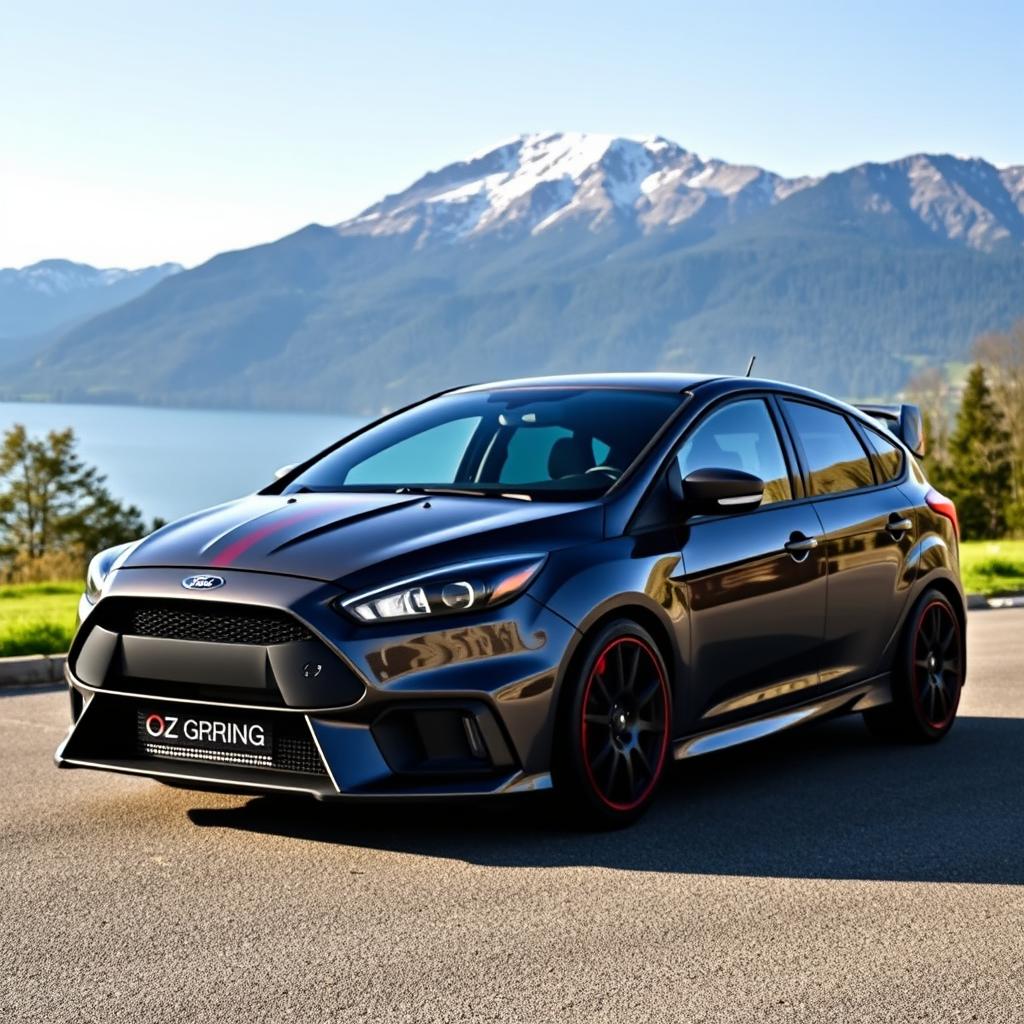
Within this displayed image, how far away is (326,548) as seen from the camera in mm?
5539

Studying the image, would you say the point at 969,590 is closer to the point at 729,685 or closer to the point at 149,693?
the point at 729,685

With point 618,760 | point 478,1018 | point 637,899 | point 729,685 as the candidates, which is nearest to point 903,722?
point 729,685

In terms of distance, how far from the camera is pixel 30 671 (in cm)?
1078

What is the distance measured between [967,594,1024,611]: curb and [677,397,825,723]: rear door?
11772 mm

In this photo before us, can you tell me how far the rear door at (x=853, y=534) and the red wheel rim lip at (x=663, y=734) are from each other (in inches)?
49.9

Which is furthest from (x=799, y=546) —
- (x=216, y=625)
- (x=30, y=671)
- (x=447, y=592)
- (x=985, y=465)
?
(x=985, y=465)

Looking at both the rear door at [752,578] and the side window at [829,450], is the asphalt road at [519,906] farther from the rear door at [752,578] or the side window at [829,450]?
the side window at [829,450]

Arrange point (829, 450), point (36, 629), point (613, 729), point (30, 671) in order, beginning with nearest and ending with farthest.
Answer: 1. point (613, 729)
2. point (829, 450)
3. point (30, 671)
4. point (36, 629)

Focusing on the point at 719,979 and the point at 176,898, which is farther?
the point at 176,898

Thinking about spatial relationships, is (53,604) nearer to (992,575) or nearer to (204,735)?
(992,575)

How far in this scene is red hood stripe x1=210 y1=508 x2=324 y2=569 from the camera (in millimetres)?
5516

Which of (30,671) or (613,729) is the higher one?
(613,729)

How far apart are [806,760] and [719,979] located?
350cm

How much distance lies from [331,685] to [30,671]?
6150mm
